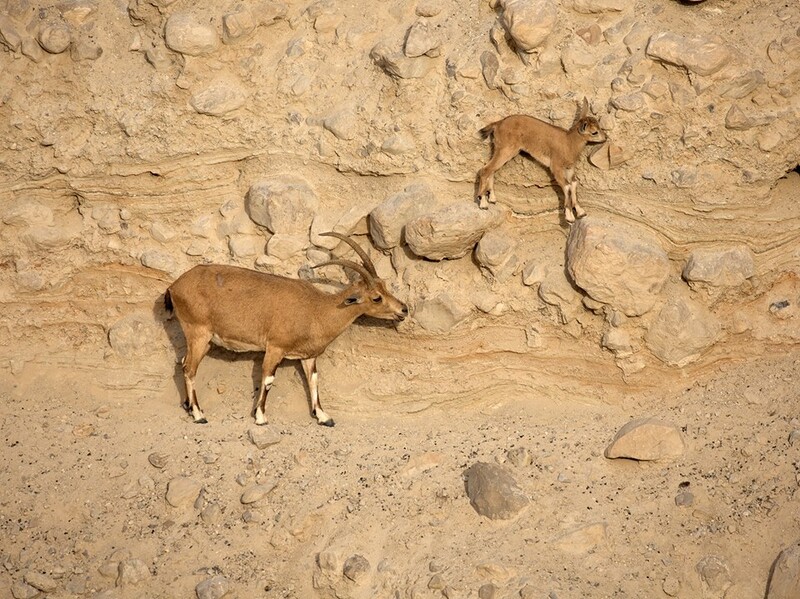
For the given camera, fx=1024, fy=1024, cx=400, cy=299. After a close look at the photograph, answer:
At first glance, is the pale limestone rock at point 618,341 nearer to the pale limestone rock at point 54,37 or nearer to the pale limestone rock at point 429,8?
the pale limestone rock at point 429,8

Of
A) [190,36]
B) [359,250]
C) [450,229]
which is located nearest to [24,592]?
[359,250]

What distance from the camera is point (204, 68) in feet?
44.2

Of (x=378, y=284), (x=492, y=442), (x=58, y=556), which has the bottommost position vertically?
(x=58, y=556)

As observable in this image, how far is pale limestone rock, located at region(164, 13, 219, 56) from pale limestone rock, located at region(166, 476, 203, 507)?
558cm

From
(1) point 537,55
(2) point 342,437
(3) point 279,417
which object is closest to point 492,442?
(2) point 342,437

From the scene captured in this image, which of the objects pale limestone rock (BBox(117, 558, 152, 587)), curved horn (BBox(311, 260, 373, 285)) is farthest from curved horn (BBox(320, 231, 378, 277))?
pale limestone rock (BBox(117, 558, 152, 587))

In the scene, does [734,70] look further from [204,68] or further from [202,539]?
[202,539]

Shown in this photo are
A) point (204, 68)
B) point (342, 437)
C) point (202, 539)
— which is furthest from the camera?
point (204, 68)

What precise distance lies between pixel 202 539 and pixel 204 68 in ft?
20.1

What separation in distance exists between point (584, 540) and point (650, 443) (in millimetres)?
1455

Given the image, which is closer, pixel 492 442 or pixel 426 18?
pixel 492 442

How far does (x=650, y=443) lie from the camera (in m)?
11.1

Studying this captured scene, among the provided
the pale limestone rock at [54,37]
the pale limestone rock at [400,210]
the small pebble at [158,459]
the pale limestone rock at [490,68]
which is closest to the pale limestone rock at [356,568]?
the small pebble at [158,459]

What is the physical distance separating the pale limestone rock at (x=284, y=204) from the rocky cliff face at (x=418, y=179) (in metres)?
0.03
